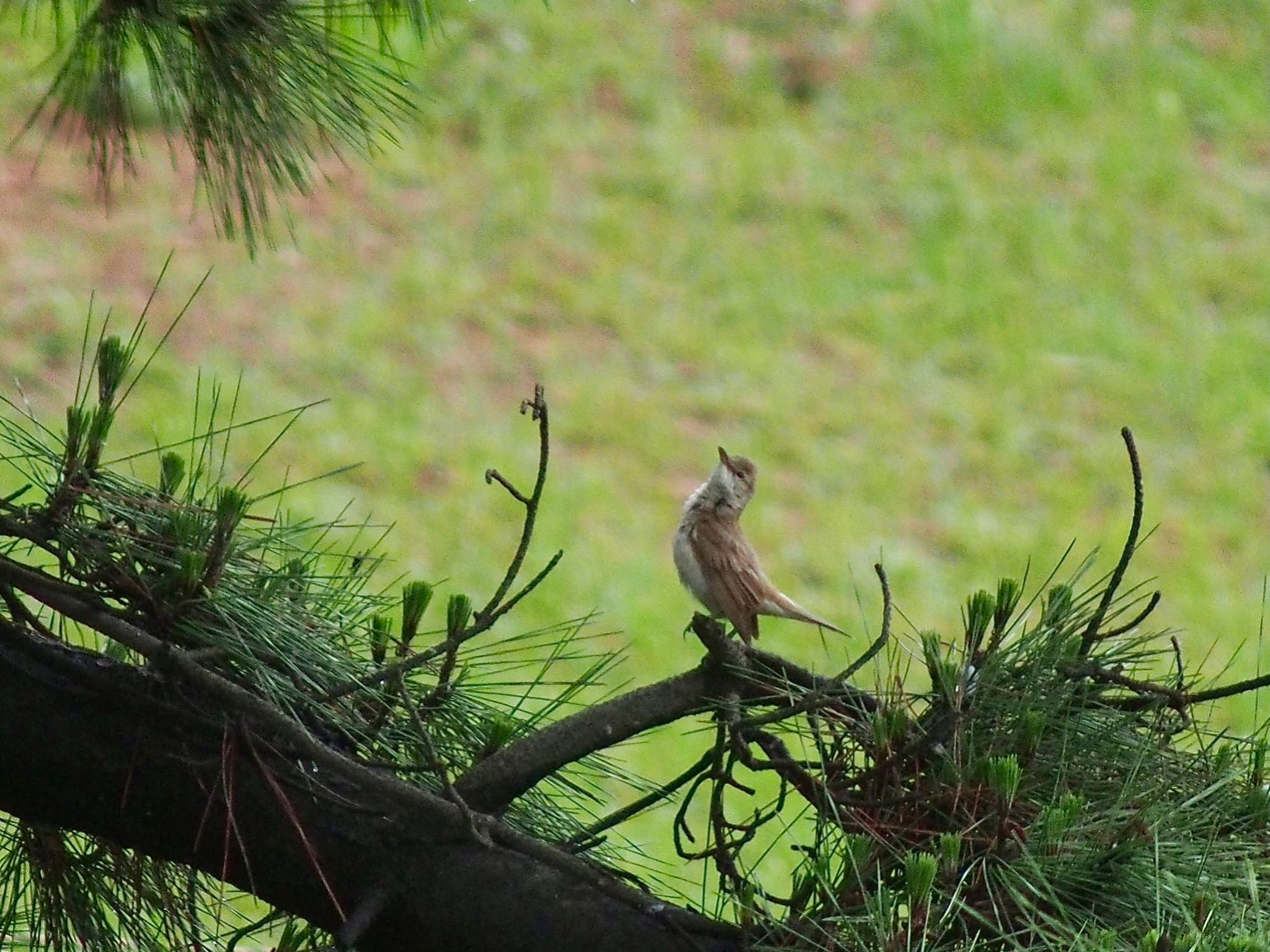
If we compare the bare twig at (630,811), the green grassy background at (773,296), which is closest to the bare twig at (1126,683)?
the bare twig at (630,811)

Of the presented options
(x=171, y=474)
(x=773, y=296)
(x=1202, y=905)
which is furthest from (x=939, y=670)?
(x=773, y=296)

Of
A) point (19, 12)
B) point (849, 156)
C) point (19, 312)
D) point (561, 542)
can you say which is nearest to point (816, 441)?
point (561, 542)

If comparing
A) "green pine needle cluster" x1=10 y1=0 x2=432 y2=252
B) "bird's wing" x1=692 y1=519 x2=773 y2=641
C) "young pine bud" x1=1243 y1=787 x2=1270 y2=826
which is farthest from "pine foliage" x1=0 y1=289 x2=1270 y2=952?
"bird's wing" x1=692 y1=519 x2=773 y2=641

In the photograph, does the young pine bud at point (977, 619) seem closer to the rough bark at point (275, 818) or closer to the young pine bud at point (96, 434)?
the rough bark at point (275, 818)

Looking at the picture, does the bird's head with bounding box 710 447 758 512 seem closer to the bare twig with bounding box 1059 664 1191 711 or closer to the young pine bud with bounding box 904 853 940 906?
the bare twig with bounding box 1059 664 1191 711

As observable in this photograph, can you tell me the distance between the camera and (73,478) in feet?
5.84

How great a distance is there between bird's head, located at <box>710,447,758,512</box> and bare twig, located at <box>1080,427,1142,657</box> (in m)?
1.16

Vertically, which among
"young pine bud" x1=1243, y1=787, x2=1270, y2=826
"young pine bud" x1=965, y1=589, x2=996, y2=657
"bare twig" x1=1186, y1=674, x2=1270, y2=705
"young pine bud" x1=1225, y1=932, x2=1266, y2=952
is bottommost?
"young pine bud" x1=1225, y1=932, x2=1266, y2=952

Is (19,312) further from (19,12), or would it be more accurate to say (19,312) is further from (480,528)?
(19,12)

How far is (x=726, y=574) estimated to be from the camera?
8.68 feet

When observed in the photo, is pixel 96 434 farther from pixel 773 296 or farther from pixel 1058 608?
pixel 773 296

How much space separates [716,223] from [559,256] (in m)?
0.71

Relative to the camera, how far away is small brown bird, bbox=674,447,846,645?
2.63 metres

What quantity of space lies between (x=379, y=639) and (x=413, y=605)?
0.10m
